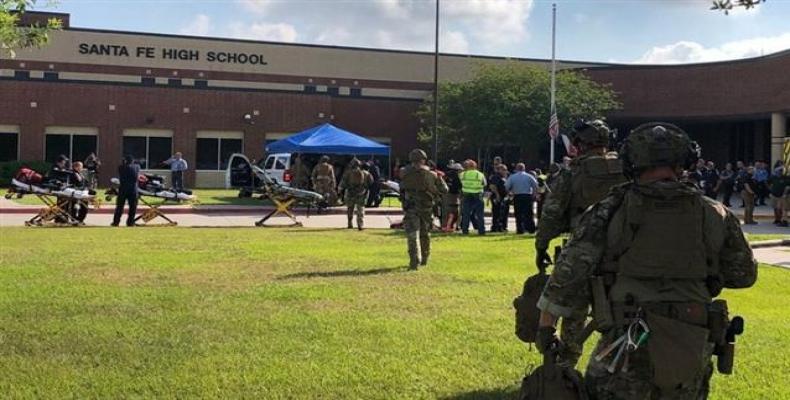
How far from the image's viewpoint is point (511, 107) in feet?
141

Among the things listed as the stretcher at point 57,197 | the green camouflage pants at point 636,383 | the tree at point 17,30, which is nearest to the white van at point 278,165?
the stretcher at point 57,197

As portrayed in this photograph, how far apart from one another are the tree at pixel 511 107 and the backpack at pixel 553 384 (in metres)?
39.8

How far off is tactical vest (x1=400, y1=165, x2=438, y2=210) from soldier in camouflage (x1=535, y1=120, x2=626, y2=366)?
19.0ft

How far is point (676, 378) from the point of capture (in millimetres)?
3488

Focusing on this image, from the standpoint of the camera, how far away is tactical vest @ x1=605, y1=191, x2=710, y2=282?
11.8 ft

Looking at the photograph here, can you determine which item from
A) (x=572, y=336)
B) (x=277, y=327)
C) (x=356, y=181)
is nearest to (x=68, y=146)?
(x=356, y=181)

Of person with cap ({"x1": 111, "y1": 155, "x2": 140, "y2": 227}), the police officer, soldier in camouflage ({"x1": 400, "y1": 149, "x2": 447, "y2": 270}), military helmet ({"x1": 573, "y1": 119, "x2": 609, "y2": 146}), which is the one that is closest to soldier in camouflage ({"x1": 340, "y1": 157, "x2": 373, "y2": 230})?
person with cap ({"x1": 111, "y1": 155, "x2": 140, "y2": 227})

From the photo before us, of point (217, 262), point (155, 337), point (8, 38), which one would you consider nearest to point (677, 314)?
point (155, 337)

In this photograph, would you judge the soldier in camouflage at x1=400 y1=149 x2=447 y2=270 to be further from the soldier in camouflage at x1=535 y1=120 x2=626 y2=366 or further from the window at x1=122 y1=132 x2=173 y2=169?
the window at x1=122 y1=132 x2=173 y2=169

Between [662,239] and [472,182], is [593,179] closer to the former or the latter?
[662,239]

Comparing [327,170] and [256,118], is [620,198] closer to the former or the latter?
[327,170]

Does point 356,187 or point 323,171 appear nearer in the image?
point 356,187

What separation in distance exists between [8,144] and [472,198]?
1206 inches

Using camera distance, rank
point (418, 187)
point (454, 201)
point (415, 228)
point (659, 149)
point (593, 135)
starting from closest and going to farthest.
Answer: point (659, 149)
point (593, 135)
point (415, 228)
point (418, 187)
point (454, 201)
